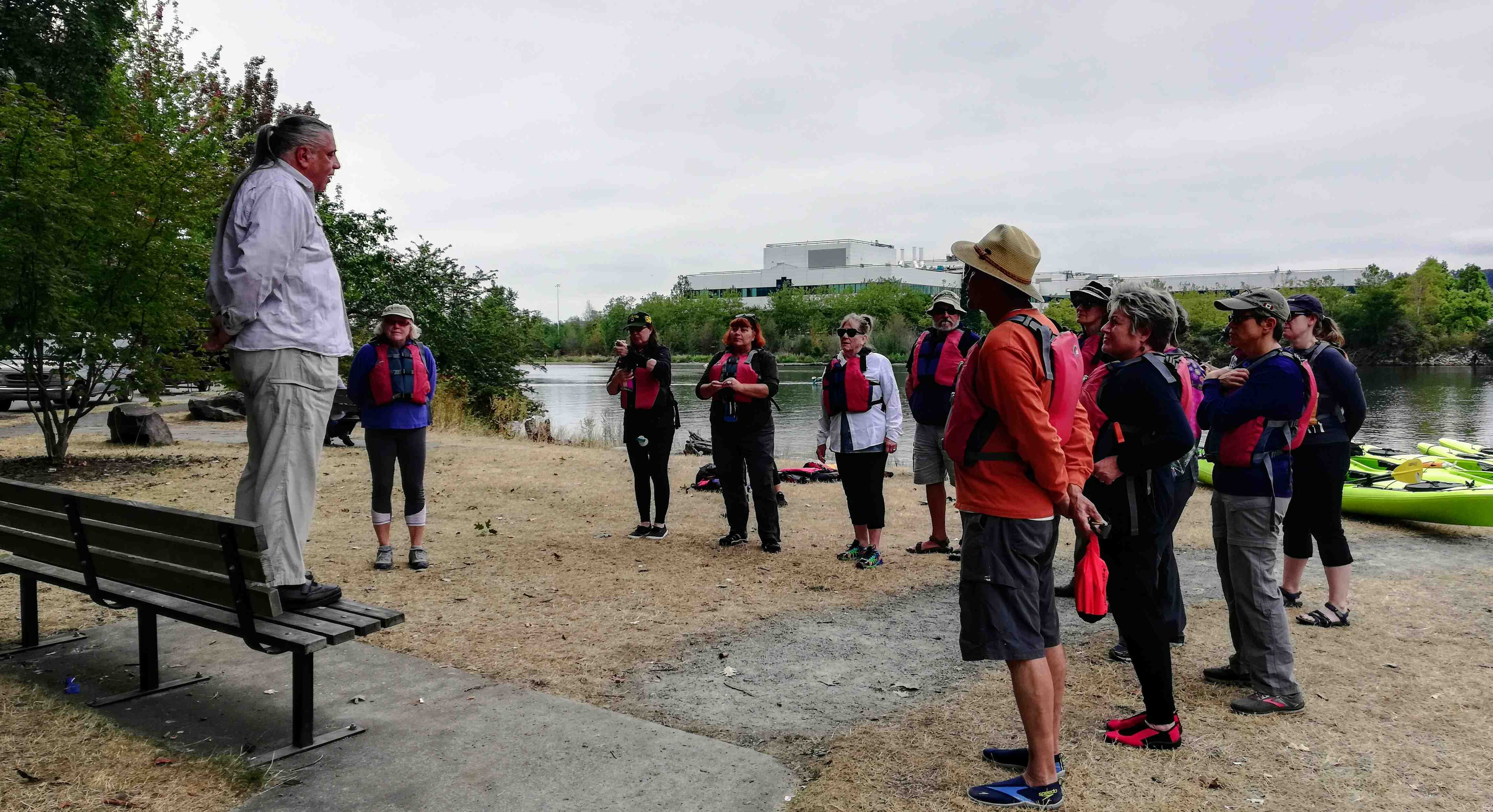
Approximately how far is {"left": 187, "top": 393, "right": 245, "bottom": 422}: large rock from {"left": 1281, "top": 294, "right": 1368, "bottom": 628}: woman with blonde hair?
18261 millimetres

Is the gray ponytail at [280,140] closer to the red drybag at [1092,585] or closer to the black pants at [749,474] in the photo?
the red drybag at [1092,585]

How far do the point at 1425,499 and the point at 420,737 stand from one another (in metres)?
9.61

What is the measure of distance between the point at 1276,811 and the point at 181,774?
3.82 m

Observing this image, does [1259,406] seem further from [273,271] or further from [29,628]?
[29,628]

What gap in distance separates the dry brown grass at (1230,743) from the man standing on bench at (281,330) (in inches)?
89.6

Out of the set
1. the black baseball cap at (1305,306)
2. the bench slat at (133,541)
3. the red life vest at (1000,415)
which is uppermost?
the black baseball cap at (1305,306)

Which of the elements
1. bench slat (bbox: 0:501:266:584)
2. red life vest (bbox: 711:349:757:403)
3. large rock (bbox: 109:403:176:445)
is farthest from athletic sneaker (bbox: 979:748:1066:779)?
large rock (bbox: 109:403:176:445)

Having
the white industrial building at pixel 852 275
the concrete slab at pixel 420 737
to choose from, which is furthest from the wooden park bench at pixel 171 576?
the white industrial building at pixel 852 275

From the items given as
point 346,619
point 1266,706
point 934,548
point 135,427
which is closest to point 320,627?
point 346,619

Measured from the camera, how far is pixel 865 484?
7.50 metres

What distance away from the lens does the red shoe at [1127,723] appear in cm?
391

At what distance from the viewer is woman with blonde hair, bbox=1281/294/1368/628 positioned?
18.8 ft

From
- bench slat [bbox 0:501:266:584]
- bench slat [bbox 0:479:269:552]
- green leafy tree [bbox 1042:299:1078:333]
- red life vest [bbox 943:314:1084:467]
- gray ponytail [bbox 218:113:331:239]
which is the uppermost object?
green leafy tree [bbox 1042:299:1078:333]

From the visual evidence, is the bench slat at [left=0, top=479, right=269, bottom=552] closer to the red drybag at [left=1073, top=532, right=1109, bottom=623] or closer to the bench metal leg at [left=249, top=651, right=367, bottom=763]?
the bench metal leg at [left=249, top=651, right=367, bottom=763]
